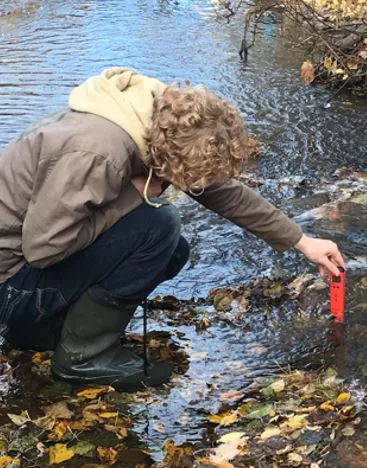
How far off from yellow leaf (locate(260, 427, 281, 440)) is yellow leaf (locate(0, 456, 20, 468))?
28.8 inches

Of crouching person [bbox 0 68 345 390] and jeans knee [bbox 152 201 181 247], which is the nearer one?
crouching person [bbox 0 68 345 390]

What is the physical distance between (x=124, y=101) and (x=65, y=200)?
1.17 feet

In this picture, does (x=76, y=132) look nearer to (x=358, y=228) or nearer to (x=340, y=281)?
(x=340, y=281)

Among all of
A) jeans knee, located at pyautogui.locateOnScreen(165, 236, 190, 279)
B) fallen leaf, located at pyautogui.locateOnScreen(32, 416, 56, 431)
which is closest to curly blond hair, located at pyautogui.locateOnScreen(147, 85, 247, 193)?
jeans knee, located at pyautogui.locateOnScreen(165, 236, 190, 279)

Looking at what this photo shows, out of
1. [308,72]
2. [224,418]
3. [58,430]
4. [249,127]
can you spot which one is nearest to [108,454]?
[58,430]

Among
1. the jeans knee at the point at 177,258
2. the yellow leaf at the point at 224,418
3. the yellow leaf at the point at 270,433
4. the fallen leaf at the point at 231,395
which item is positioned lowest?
the fallen leaf at the point at 231,395

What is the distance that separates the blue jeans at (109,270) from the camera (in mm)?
2426

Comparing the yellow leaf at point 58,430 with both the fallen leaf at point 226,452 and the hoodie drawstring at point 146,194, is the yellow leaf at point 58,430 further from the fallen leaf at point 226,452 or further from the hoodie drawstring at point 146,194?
the hoodie drawstring at point 146,194

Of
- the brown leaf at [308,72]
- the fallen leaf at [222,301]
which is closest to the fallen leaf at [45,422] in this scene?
the fallen leaf at [222,301]

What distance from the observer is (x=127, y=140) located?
2193mm

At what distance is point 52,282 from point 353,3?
5.21 metres

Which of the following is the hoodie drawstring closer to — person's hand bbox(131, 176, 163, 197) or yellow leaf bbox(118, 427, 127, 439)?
person's hand bbox(131, 176, 163, 197)

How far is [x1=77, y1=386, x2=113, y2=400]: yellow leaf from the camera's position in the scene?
254 centimetres

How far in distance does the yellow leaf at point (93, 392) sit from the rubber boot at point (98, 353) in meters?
0.03
